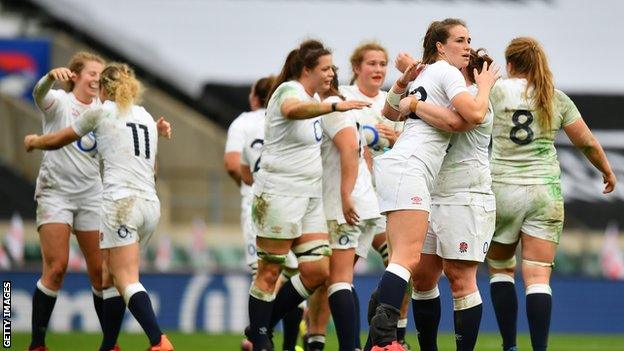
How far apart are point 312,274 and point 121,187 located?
1.55 m

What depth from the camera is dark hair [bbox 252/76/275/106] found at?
1273cm

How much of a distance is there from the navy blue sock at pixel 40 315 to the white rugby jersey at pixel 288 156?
2179 mm

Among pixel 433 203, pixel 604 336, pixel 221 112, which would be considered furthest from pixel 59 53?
pixel 433 203

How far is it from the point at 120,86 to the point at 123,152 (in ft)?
1.61

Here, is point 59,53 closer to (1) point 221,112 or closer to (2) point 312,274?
(1) point 221,112

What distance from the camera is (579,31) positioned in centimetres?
3127

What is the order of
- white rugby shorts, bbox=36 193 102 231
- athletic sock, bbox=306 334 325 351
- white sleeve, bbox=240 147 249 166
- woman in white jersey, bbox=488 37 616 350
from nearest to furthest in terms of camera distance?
1. woman in white jersey, bbox=488 37 616 350
2. athletic sock, bbox=306 334 325 351
3. white rugby shorts, bbox=36 193 102 231
4. white sleeve, bbox=240 147 249 166

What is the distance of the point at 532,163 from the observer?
9.93 metres

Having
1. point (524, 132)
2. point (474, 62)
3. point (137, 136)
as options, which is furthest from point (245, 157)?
point (474, 62)

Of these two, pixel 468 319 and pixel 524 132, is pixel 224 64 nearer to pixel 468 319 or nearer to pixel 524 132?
pixel 524 132

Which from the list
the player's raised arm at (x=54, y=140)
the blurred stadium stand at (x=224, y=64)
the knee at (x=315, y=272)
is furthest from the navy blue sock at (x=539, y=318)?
the blurred stadium stand at (x=224, y=64)

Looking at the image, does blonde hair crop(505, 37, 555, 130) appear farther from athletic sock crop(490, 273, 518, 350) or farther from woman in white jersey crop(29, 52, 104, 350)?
woman in white jersey crop(29, 52, 104, 350)

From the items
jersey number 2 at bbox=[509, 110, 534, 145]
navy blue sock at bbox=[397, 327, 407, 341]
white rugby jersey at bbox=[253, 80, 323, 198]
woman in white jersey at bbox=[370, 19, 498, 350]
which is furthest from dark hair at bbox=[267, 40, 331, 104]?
navy blue sock at bbox=[397, 327, 407, 341]

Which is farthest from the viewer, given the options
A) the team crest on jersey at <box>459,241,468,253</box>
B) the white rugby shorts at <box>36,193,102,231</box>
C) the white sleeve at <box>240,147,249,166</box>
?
the white sleeve at <box>240,147,249,166</box>
